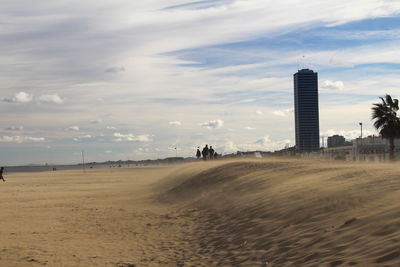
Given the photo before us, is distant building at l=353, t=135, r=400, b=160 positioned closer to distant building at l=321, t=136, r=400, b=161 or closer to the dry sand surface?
distant building at l=321, t=136, r=400, b=161

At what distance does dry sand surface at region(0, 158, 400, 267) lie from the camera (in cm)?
862

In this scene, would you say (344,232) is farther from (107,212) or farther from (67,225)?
(107,212)

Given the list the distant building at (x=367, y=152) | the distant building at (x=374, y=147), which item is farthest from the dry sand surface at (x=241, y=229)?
the distant building at (x=374, y=147)

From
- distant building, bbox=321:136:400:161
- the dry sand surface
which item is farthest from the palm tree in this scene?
the dry sand surface

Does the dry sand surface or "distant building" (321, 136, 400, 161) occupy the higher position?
"distant building" (321, 136, 400, 161)

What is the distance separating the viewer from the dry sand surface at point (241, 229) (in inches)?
339

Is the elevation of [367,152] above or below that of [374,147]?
below

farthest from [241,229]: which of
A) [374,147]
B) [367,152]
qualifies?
[374,147]

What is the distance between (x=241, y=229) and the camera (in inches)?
496

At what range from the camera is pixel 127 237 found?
13531 millimetres

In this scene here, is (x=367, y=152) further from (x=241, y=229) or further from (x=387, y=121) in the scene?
(x=241, y=229)

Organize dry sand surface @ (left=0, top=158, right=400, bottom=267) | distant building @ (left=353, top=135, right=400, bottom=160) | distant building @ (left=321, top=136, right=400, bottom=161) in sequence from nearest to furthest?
1. dry sand surface @ (left=0, top=158, right=400, bottom=267)
2. distant building @ (left=321, top=136, right=400, bottom=161)
3. distant building @ (left=353, top=135, right=400, bottom=160)

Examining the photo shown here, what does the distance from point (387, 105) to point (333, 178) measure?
29.3m

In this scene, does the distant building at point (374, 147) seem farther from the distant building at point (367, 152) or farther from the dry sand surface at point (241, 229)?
the dry sand surface at point (241, 229)
